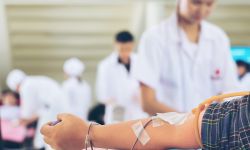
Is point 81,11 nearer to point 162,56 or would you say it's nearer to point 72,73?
point 72,73

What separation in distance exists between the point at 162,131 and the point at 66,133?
0.54 feet

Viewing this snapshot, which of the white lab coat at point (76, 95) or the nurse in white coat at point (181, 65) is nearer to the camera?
the nurse in white coat at point (181, 65)

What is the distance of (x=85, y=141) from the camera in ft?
2.21

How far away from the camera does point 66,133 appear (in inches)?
26.0

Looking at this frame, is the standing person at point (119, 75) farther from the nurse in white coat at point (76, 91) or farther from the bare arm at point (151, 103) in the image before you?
the bare arm at point (151, 103)

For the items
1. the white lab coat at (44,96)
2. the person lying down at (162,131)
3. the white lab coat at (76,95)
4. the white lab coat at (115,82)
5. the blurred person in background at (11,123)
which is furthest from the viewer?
the white lab coat at (76,95)

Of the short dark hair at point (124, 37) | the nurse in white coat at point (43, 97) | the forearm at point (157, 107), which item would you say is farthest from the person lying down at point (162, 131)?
the short dark hair at point (124, 37)

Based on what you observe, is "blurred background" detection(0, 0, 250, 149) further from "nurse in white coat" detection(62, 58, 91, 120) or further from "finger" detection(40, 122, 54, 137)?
"finger" detection(40, 122, 54, 137)

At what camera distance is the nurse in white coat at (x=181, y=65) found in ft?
4.17

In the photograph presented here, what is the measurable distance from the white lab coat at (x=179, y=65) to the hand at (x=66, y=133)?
60cm

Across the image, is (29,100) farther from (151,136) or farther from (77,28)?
(151,136)

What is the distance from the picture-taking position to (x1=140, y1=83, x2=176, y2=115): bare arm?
3.98 feet

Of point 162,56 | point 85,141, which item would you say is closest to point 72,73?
point 162,56

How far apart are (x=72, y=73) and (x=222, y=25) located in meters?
1.43
